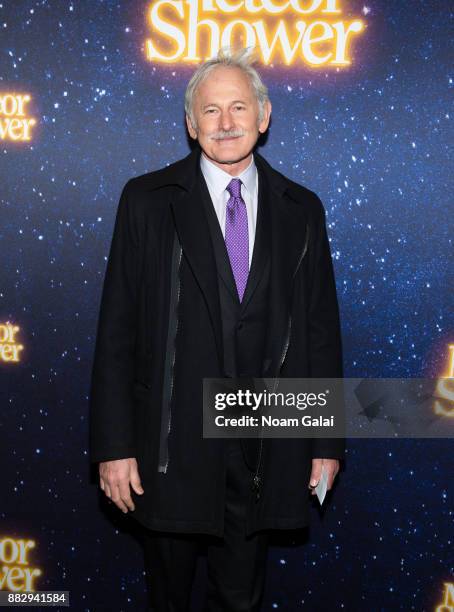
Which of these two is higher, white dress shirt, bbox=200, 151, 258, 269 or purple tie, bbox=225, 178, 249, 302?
white dress shirt, bbox=200, 151, 258, 269

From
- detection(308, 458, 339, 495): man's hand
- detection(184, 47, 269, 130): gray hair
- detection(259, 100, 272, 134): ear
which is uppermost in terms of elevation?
detection(184, 47, 269, 130): gray hair

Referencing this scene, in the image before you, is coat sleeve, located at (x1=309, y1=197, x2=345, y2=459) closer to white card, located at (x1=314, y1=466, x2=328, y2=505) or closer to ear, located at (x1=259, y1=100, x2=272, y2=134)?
white card, located at (x1=314, y1=466, x2=328, y2=505)

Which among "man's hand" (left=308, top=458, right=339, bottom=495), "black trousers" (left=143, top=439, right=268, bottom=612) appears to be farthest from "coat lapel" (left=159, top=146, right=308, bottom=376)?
"black trousers" (left=143, top=439, right=268, bottom=612)

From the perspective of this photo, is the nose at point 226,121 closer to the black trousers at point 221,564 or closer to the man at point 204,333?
the man at point 204,333

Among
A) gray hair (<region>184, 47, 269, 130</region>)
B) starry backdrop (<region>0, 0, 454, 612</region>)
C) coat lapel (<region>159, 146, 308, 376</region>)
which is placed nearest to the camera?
coat lapel (<region>159, 146, 308, 376</region>)

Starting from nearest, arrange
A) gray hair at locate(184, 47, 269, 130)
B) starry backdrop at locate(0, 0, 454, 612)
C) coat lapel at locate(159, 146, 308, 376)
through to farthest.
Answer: coat lapel at locate(159, 146, 308, 376) → gray hair at locate(184, 47, 269, 130) → starry backdrop at locate(0, 0, 454, 612)

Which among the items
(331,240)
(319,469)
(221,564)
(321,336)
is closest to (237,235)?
(321,336)

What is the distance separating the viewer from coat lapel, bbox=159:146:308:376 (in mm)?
1705

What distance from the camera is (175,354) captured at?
5.76 ft

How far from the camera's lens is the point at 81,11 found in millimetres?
2117

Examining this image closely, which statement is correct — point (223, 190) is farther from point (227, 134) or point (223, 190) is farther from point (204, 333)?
point (204, 333)

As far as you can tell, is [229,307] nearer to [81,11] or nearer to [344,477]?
[344,477]

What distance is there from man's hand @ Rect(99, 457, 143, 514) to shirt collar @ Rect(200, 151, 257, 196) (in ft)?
2.32

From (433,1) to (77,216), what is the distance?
122 centimetres
